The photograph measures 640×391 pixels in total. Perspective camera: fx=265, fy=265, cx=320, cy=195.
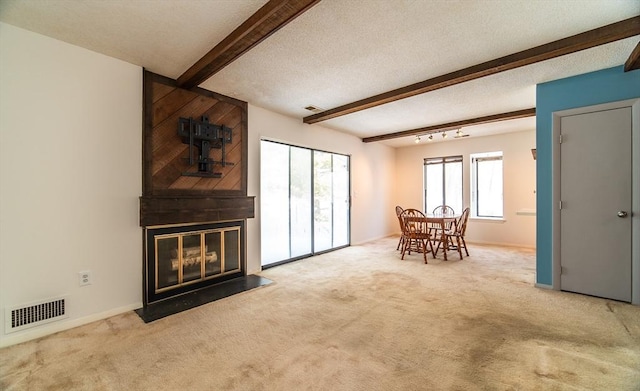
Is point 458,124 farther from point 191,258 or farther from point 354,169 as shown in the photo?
point 191,258

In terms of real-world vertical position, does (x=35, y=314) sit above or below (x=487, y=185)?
below

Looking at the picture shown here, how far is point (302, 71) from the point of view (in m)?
3.01

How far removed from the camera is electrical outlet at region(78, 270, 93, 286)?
2508 millimetres

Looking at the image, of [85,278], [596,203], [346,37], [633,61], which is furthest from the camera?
[596,203]

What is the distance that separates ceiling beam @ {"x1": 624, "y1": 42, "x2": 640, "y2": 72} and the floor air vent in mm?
5712

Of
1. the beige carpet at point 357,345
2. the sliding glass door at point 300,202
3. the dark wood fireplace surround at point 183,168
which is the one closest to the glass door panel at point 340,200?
the sliding glass door at point 300,202

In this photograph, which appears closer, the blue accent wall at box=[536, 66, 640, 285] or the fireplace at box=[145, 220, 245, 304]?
the fireplace at box=[145, 220, 245, 304]

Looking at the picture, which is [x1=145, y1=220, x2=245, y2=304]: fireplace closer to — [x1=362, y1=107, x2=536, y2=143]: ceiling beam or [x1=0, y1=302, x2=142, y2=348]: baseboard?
[x1=0, y1=302, x2=142, y2=348]: baseboard

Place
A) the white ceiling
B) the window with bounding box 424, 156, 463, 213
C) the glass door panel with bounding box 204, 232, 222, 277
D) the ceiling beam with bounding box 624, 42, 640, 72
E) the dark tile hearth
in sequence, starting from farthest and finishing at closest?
1. the window with bounding box 424, 156, 463, 213
2. the glass door panel with bounding box 204, 232, 222, 277
3. the dark tile hearth
4. the ceiling beam with bounding box 624, 42, 640, 72
5. the white ceiling

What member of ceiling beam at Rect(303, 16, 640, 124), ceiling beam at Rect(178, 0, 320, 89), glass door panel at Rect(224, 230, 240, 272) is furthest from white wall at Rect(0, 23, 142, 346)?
ceiling beam at Rect(303, 16, 640, 124)

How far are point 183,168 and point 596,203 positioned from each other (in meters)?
4.83

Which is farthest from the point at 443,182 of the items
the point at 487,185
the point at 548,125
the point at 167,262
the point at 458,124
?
the point at 167,262

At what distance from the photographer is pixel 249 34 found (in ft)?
7.09

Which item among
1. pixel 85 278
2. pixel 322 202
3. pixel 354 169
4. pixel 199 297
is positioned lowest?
pixel 199 297
